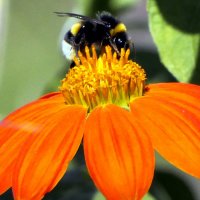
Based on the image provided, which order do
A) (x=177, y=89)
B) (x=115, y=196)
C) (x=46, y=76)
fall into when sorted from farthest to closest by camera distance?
(x=46, y=76) < (x=177, y=89) < (x=115, y=196)

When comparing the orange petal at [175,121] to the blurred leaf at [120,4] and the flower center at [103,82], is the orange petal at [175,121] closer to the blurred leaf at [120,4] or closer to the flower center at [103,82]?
the flower center at [103,82]

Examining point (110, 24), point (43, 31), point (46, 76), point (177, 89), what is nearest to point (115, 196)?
point (177, 89)

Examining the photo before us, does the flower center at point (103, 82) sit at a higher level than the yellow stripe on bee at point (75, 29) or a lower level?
lower

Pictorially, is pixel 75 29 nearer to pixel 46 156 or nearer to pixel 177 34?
Result: pixel 177 34

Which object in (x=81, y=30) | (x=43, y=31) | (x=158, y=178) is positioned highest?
(x=81, y=30)

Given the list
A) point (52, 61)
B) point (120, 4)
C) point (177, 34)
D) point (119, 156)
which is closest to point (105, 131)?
point (119, 156)

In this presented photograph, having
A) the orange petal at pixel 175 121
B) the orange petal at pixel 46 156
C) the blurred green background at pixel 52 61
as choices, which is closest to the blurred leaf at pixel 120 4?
the blurred green background at pixel 52 61

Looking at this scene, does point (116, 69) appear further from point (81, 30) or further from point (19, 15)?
point (19, 15)
